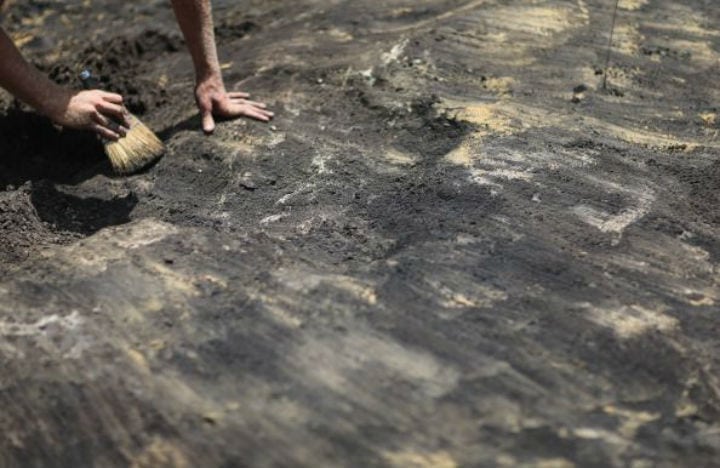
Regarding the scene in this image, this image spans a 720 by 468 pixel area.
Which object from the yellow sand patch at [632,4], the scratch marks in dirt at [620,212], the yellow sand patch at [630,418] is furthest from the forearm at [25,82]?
the yellow sand patch at [632,4]

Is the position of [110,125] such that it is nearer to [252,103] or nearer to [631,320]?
[252,103]

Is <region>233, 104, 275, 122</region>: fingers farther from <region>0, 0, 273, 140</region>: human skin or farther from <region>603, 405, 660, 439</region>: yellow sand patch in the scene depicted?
<region>603, 405, 660, 439</region>: yellow sand patch

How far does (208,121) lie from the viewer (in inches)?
111

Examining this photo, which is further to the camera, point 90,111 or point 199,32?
point 199,32

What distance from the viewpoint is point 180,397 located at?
64.4 inches

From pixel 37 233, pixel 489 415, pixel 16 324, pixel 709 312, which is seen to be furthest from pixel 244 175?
pixel 709 312

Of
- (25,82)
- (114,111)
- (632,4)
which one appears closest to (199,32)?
(114,111)

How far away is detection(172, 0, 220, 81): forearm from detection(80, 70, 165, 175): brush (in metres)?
0.40

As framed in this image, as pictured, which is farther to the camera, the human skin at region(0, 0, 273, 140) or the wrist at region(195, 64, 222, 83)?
the wrist at region(195, 64, 222, 83)

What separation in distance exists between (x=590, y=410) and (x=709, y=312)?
0.50 meters

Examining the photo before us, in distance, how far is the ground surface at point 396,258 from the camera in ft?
5.15

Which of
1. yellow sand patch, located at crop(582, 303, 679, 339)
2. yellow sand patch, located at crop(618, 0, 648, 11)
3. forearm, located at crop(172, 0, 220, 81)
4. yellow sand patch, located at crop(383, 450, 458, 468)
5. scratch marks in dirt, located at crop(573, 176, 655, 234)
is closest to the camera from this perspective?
yellow sand patch, located at crop(383, 450, 458, 468)

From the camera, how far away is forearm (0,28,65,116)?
8.33 feet

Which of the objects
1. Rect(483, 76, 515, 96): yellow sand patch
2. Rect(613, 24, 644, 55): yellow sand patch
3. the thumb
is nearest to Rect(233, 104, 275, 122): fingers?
the thumb
